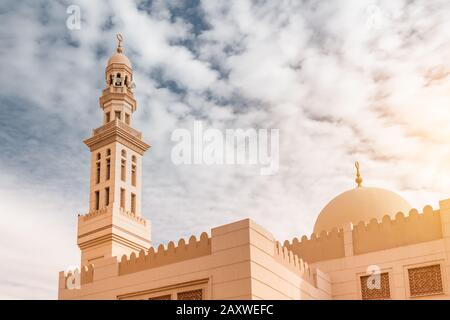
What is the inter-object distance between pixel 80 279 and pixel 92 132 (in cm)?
1635

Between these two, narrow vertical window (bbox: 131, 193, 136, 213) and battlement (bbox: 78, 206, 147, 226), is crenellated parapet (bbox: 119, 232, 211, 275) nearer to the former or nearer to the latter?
battlement (bbox: 78, 206, 147, 226)

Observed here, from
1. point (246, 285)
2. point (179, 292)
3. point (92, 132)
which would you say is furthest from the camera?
point (92, 132)

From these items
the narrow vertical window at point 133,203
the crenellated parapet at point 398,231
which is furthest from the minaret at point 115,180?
the crenellated parapet at point 398,231

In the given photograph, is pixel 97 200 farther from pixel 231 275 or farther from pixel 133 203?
pixel 231 275

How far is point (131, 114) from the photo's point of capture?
33344 millimetres

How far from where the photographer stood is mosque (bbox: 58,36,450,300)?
1350cm

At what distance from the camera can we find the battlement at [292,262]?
1462 cm

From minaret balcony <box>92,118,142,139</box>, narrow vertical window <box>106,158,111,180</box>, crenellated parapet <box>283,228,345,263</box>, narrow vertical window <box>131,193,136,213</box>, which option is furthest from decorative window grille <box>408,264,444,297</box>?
minaret balcony <box>92,118,142,139</box>

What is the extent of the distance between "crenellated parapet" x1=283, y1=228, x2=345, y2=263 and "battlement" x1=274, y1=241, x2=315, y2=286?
Result: 56.7 inches


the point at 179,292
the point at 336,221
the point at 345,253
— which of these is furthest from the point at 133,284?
the point at 336,221

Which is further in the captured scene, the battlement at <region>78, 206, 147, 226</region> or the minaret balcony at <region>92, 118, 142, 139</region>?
the minaret balcony at <region>92, 118, 142, 139</region>
